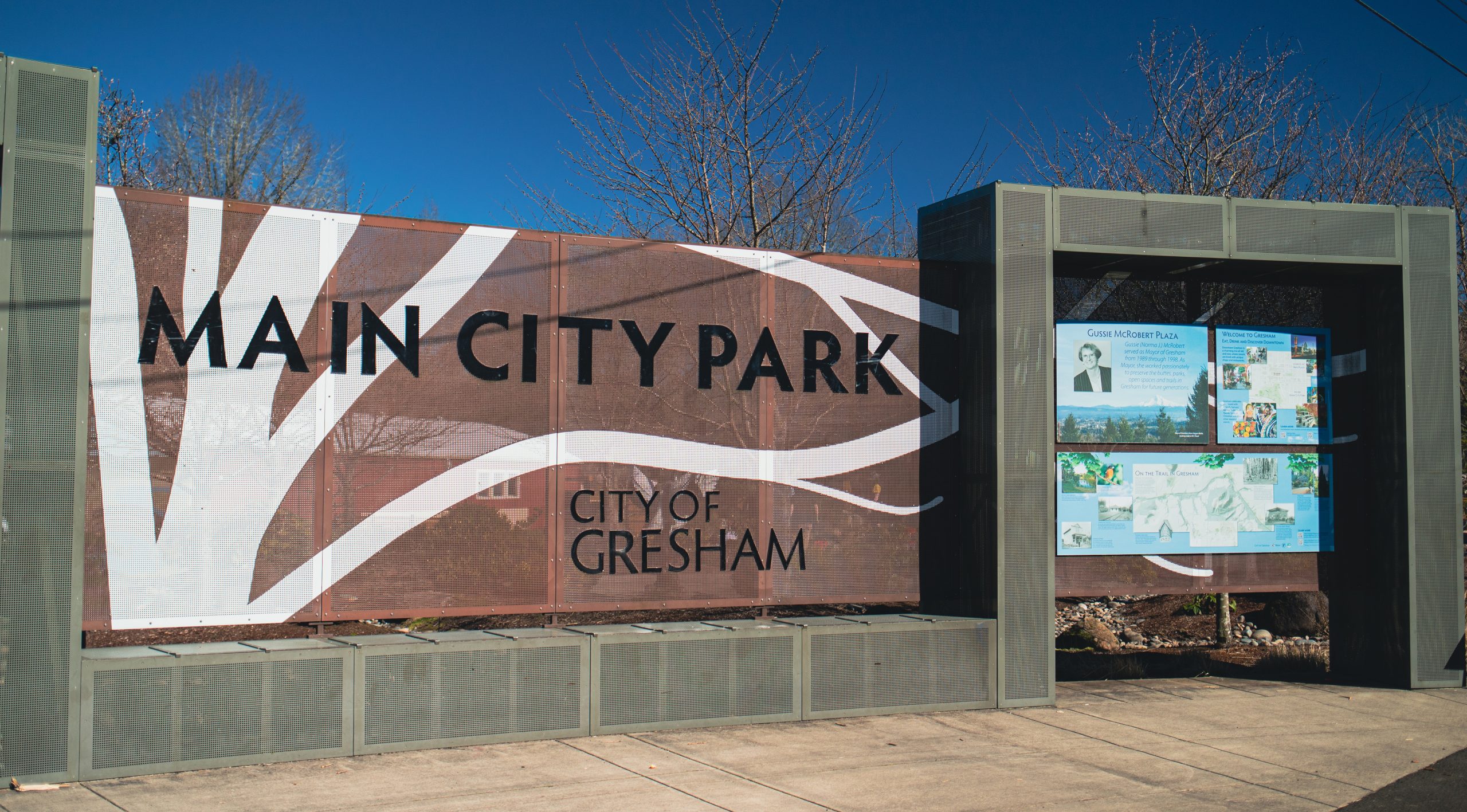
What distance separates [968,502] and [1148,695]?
240 cm

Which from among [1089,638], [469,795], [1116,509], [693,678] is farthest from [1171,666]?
[469,795]

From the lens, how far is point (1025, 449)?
938cm

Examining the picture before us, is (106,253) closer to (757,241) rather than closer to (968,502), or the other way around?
(968,502)

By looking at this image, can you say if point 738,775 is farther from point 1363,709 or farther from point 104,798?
point 1363,709

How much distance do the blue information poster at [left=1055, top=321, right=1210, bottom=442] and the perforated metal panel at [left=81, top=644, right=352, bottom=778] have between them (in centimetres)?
611

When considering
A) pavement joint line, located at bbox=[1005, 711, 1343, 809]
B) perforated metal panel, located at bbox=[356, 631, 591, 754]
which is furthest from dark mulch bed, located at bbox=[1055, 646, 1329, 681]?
perforated metal panel, located at bbox=[356, 631, 591, 754]

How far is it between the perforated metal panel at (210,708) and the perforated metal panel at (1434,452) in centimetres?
893

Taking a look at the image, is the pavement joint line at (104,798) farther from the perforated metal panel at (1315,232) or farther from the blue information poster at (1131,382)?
the perforated metal panel at (1315,232)

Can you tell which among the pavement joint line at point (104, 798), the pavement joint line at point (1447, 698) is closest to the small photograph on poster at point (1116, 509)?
the pavement joint line at point (1447, 698)

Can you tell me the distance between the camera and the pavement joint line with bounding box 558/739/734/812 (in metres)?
6.48

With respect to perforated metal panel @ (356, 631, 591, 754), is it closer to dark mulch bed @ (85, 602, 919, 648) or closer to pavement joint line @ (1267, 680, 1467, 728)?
dark mulch bed @ (85, 602, 919, 648)

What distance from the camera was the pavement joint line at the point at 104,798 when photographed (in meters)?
6.12

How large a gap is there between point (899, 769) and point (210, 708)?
417cm

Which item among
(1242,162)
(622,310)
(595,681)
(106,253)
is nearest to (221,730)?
(595,681)
